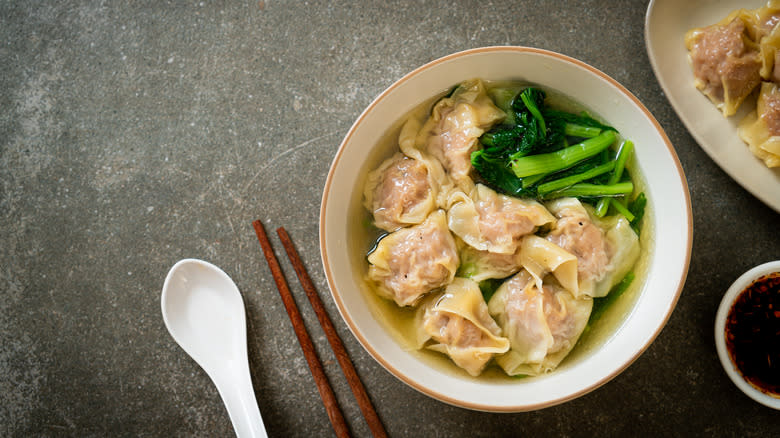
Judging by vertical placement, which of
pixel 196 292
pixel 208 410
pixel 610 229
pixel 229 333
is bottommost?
pixel 208 410

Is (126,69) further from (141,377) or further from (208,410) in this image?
(208,410)

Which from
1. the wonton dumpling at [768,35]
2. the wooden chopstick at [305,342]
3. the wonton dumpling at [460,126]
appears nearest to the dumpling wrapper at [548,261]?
the wonton dumpling at [460,126]

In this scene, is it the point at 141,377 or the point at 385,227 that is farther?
the point at 141,377

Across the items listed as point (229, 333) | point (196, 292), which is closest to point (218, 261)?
point (196, 292)

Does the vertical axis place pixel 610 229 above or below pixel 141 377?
above

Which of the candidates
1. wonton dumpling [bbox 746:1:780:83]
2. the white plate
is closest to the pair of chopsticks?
the white plate

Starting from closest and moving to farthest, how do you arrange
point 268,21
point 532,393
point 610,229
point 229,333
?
point 532,393, point 610,229, point 229,333, point 268,21

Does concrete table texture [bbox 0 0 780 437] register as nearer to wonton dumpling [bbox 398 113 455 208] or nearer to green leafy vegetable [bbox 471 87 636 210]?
wonton dumpling [bbox 398 113 455 208]

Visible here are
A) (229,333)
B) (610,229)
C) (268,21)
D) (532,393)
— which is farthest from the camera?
(268,21)
